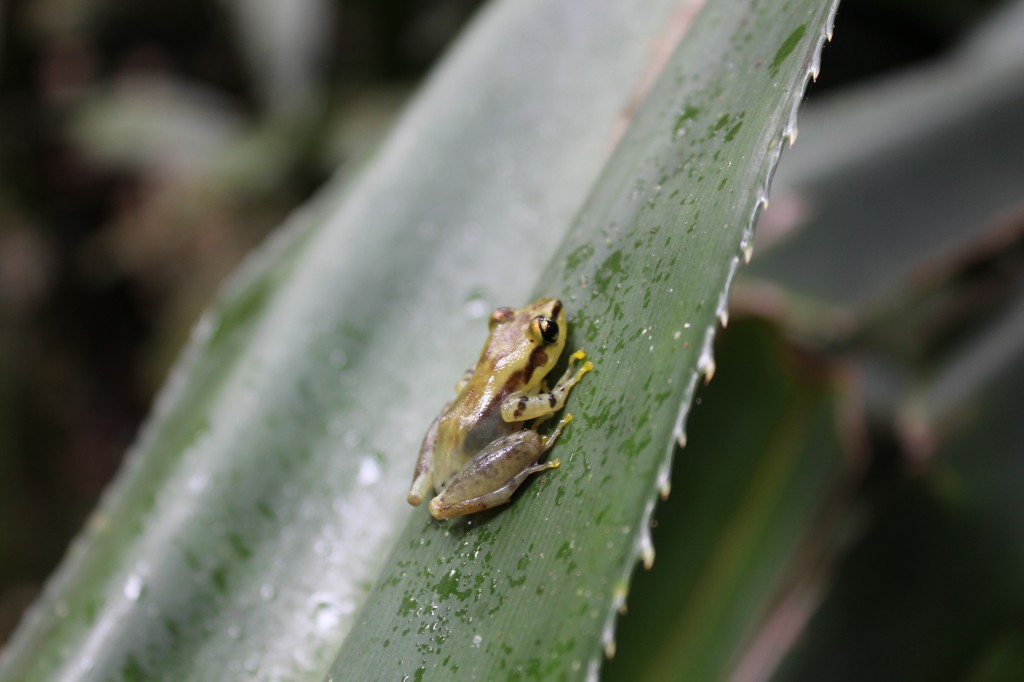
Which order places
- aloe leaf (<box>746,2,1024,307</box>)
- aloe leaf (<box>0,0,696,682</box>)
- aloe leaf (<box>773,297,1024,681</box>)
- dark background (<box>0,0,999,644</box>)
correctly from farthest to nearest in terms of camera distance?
dark background (<box>0,0,999,644</box>)
aloe leaf (<box>746,2,1024,307</box>)
aloe leaf (<box>773,297,1024,681</box>)
aloe leaf (<box>0,0,696,682</box>)

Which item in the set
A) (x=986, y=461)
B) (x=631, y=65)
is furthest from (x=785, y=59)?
(x=986, y=461)

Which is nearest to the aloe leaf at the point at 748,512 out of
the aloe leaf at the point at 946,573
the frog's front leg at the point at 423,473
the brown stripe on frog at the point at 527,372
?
the aloe leaf at the point at 946,573

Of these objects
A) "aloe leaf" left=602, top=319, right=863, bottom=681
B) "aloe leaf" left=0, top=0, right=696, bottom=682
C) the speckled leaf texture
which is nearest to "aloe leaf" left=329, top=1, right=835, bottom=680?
the speckled leaf texture

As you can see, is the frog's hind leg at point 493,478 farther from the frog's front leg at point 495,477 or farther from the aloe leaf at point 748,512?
the aloe leaf at point 748,512

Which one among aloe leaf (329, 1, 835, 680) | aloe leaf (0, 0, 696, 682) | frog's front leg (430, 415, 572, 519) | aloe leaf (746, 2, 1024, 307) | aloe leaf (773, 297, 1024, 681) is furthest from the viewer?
aloe leaf (746, 2, 1024, 307)

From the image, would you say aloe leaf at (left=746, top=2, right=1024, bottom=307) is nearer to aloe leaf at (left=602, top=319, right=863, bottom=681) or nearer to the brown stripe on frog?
aloe leaf at (left=602, top=319, right=863, bottom=681)

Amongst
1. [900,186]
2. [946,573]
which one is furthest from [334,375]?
[900,186]
